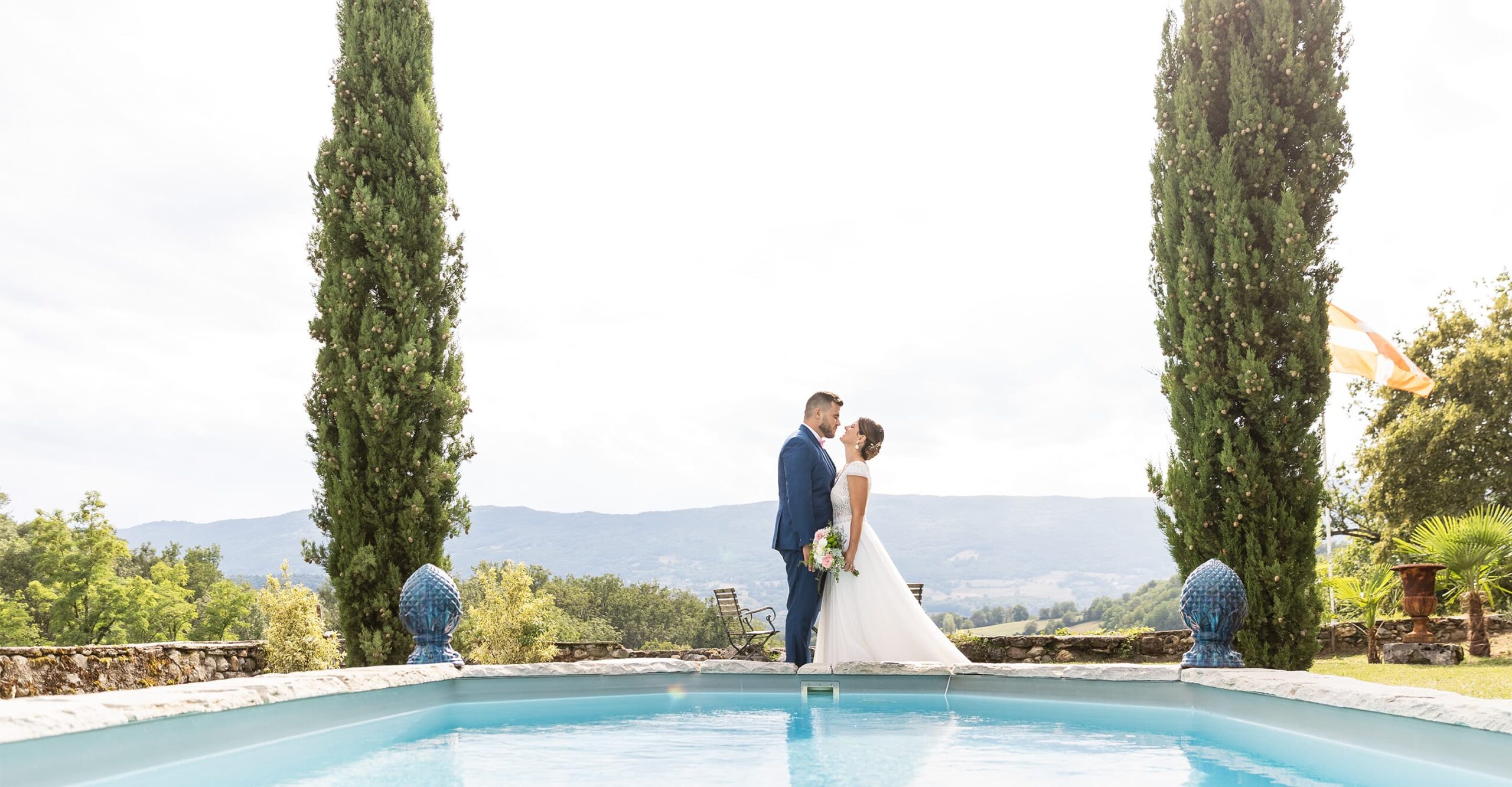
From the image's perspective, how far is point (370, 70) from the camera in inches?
364

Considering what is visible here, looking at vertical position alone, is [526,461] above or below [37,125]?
below

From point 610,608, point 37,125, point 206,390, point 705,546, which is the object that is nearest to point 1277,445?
point 37,125

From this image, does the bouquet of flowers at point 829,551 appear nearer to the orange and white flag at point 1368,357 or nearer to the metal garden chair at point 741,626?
the metal garden chair at point 741,626

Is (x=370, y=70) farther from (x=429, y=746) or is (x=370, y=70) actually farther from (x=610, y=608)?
(x=610, y=608)

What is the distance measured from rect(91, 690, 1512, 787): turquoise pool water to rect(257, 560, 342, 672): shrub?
351 centimetres

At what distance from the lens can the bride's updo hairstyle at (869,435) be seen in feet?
24.2

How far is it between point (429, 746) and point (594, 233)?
69.2 feet

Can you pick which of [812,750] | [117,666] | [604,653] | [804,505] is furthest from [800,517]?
[604,653]

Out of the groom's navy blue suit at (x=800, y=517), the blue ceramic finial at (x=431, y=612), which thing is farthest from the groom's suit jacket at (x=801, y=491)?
the blue ceramic finial at (x=431, y=612)

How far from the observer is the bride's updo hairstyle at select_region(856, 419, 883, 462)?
7375 millimetres

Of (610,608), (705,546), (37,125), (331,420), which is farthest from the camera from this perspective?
(705,546)

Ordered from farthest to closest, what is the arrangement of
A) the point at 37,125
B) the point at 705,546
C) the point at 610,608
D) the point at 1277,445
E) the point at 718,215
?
the point at 705,546
the point at 610,608
the point at 718,215
the point at 37,125
the point at 1277,445

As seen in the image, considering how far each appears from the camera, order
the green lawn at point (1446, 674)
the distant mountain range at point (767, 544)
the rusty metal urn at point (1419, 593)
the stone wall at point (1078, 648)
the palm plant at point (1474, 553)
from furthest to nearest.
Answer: the distant mountain range at point (767, 544)
the stone wall at point (1078, 648)
the rusty metal urn at point (1419, 593)
the palm plant at point (1474, 553)
the green lawn at point (1446, 674)

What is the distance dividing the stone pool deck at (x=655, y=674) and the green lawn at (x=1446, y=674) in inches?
62.8
